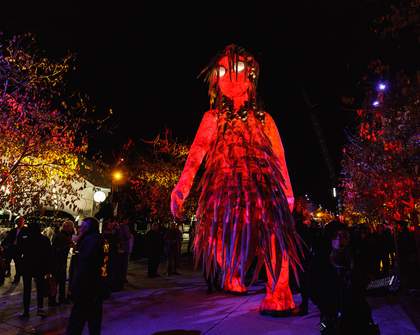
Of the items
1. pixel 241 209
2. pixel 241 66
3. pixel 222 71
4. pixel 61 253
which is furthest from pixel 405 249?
pixel 61 253

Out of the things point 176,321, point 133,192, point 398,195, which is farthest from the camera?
point 133,192

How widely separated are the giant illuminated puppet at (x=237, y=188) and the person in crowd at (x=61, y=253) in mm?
4598

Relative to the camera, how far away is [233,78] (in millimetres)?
4164

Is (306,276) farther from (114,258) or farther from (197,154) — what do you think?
(114,258)

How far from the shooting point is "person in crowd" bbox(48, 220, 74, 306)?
7.60 m

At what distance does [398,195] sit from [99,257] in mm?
9424

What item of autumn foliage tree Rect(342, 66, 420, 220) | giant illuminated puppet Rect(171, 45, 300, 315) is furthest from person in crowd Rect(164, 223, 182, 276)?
giant illuminated puppet Rect(171, 45, 300, 315)

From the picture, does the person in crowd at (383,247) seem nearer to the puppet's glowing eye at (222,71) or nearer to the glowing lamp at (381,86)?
the glowing lamp at (381,86)

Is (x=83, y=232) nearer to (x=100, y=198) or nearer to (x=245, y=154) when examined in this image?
(x=245, y=154)

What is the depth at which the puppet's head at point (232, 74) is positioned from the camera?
13.6 ft

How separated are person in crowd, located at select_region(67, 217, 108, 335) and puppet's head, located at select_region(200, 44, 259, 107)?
241cm

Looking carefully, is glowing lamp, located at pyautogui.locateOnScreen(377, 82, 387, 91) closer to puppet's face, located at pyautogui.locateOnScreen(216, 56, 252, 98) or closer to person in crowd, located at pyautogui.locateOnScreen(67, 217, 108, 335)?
puppet's face, located at pyautogui.locateOnScreen(216, 56, 252, 98)

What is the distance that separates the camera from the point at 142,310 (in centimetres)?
670

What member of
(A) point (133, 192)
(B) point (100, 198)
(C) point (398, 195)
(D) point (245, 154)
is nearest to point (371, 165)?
(C) point (398, 195)
